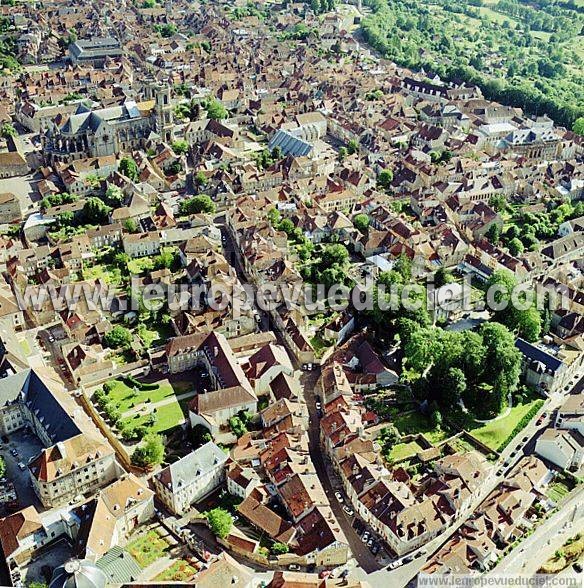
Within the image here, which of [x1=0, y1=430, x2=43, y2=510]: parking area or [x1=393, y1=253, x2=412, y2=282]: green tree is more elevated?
[x1=393, y1=253, x2=412, y2=282]: green tree

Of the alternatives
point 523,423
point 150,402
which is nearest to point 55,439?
point 150,402

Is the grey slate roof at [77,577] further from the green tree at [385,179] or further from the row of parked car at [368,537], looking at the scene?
the green tree at [385,179]

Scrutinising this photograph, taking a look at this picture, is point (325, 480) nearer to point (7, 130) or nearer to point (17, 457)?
point (17, 457)

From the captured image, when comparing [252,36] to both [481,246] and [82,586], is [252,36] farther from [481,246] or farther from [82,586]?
[82,586]

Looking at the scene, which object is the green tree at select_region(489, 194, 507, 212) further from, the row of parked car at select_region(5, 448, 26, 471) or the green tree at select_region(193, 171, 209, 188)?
the row of parked car at select_region(5, 448, 26, 471)

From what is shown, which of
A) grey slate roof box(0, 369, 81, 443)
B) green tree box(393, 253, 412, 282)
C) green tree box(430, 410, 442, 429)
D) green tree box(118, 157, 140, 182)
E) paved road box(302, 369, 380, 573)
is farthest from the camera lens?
green tree box(118, 157, 140, 182)

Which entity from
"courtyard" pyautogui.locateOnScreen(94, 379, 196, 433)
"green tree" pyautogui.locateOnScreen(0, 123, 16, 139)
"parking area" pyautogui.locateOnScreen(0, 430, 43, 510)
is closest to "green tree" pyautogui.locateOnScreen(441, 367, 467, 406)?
"courtyard" pyautogui.locateOnScreen(94, 379, 196, 433)

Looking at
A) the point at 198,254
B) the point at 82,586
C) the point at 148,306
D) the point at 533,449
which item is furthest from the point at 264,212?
the point at 82,586

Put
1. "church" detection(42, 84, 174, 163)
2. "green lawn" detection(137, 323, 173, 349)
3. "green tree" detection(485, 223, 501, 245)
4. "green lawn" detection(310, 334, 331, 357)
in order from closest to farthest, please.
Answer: "green lawn" detection(310, 334, 331, 357), "green lawn" detection(137, 323, 173, 349), "green tree" detection(485, 223, 501, 245), "church" detection(42, 84, 174, 163)
